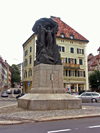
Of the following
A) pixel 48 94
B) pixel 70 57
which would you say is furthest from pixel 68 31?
pixel 48 94

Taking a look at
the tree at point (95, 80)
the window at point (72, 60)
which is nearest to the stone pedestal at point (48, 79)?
the window at point (72, 60)

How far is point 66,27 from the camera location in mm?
51312

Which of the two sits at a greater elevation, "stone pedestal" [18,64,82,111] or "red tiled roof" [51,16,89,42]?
"red tiled roof" [51,16,89,42]

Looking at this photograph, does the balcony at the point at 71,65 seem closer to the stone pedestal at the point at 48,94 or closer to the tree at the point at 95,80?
the tree at the point at 95,80

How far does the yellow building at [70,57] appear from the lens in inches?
1855

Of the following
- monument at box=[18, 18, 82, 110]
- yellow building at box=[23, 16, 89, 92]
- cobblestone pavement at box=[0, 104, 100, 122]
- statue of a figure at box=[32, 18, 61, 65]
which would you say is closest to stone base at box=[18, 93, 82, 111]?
monument at box=[18, 18, 82, 110]

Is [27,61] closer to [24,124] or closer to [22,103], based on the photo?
[22,103]

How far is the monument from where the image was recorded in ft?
35.6

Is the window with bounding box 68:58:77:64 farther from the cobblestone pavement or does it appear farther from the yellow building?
the cobblestone pavement

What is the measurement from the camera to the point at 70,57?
1912 inches

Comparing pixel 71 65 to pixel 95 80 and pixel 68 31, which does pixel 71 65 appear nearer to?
pixel 95 80

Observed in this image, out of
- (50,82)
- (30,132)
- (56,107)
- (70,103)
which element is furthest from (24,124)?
(50,82)

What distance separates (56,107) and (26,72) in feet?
138

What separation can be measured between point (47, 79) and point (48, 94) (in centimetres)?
118
